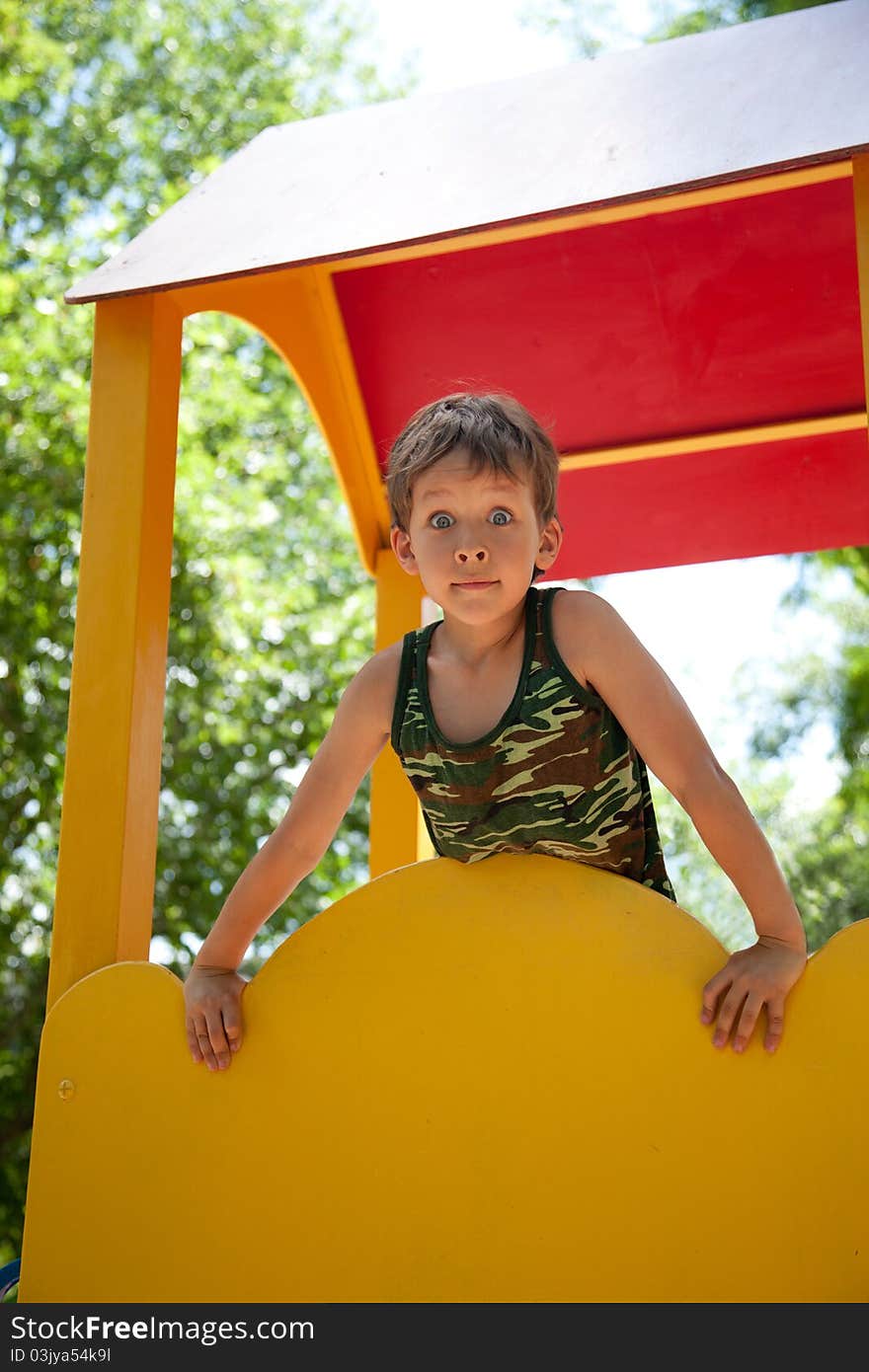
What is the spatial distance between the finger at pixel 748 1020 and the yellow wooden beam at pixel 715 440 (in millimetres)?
1807

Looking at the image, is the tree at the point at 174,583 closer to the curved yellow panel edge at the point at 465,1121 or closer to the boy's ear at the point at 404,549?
the boy's ear at the point at 404,549

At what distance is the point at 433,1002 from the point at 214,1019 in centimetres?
28

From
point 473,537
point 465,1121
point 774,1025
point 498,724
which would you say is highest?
point 473,537

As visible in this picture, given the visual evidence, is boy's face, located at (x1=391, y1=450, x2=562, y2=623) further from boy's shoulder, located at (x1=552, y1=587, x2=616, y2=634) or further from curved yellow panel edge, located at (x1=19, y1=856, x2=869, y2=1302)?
curved yellow panel edge, located at (x1=19, y1=856, x2=869, y2=1302)

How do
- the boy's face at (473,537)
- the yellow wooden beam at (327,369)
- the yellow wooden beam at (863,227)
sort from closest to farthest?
1. the yellow wooden beam at (863,227)
2. the boy's face at (473,537)
3. the yellow wooden beam at (327,369)

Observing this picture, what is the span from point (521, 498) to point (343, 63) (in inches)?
529

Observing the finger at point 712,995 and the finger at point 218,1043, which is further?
the finger at point 218,1043

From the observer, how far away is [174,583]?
311 inches

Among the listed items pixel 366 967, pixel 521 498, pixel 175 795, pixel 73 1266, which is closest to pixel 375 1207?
pixel 366 967

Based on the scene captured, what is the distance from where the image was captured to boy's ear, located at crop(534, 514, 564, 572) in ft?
6.19

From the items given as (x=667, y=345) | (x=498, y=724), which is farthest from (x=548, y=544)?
(x=667, y=345)

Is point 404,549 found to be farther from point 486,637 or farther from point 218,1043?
point 218,1043

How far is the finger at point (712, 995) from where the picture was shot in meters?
1.44

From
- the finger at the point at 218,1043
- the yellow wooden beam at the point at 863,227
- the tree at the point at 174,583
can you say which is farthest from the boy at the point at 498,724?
the tree at the point at 174,583
